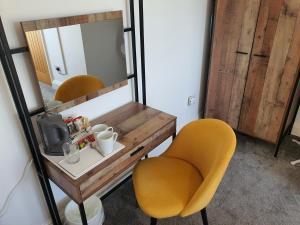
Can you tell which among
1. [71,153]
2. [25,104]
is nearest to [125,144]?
[71,153]

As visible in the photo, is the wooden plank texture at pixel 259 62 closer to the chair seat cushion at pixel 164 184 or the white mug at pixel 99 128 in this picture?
the chair seat cushion at pixel 164 184

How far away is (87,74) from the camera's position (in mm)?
1445

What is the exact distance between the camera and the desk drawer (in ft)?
3.84

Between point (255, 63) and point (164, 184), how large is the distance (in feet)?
4.29

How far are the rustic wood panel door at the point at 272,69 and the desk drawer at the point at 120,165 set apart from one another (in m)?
0.98

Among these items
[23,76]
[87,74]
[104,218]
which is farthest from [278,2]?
[104,218]

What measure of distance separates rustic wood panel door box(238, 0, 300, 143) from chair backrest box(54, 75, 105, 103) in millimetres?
1324

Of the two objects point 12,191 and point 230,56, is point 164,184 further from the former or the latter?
point 230,56

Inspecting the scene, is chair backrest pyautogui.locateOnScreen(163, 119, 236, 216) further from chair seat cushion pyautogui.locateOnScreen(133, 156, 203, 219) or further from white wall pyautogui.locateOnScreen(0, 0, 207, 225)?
white wall pyautogui.locateOnScreen(0, 0, 207, 225)

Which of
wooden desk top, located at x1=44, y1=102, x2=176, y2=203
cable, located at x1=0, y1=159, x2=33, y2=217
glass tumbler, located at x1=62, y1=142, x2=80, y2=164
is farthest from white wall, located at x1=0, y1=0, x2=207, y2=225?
glass tumbler, located at x1=62, y1=142, x2=80, y2=164

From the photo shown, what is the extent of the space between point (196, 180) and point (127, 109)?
64 centimetres

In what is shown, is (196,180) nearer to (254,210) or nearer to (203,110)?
(254,210)

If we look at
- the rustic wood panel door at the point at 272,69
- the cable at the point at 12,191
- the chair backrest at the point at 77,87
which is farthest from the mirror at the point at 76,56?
the rustic wood panel door at the point at 272,69

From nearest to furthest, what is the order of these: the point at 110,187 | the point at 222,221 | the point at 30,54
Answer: the point at 30,54 → the point at 222,221 → the point at 110,187
